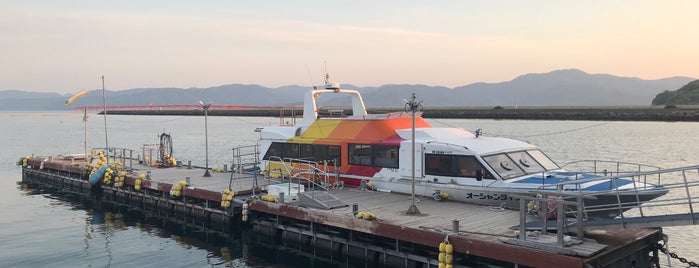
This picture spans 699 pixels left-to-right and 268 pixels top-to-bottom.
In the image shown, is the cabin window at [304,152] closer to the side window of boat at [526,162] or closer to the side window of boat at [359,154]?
the side window of boat at [359,154]

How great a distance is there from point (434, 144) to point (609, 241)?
6214 millimetres

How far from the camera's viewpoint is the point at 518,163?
55.7 feet

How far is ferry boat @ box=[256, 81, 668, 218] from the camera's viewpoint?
50.2ft

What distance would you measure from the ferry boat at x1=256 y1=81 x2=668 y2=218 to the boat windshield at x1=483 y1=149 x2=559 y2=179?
0.03 meters

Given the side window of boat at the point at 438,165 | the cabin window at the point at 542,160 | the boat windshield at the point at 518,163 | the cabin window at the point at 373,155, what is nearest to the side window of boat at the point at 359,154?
the cabin window at the point at 373,155

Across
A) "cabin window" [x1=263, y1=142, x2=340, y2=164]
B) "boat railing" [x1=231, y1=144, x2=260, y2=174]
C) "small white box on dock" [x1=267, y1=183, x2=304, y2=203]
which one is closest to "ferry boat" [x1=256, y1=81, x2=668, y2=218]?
"cabin window" [x1=263, y1=142, x2=340, y2=164]

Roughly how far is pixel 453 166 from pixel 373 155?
320 centimetres

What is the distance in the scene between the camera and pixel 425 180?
704 inches

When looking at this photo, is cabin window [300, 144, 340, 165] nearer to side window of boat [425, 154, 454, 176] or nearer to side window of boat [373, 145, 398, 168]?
side window of boat [373, 145, 398, 168]

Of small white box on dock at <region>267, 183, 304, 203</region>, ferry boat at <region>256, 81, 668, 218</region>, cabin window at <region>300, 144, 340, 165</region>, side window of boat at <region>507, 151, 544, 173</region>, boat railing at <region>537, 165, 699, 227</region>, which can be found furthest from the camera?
cabin window at <region>300, 144, 340, 165</region>

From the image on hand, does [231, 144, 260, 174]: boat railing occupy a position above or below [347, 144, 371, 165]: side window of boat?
below

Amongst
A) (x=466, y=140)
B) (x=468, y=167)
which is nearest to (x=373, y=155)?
(x=466, y=140)

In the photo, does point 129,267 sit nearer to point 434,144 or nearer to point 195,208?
point 195,208

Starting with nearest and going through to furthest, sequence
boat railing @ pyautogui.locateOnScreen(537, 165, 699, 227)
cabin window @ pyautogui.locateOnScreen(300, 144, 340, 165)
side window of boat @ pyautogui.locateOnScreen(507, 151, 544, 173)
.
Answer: boat railing @ pyautogui.locateOnScreen(537, 165, 699, 227) < side window of boat @ pyautogui.locateOnScreen(507, 151, 544, 173) < cabin window @ pyautogui.locateOnScreen(300, 144, 340, 165)
